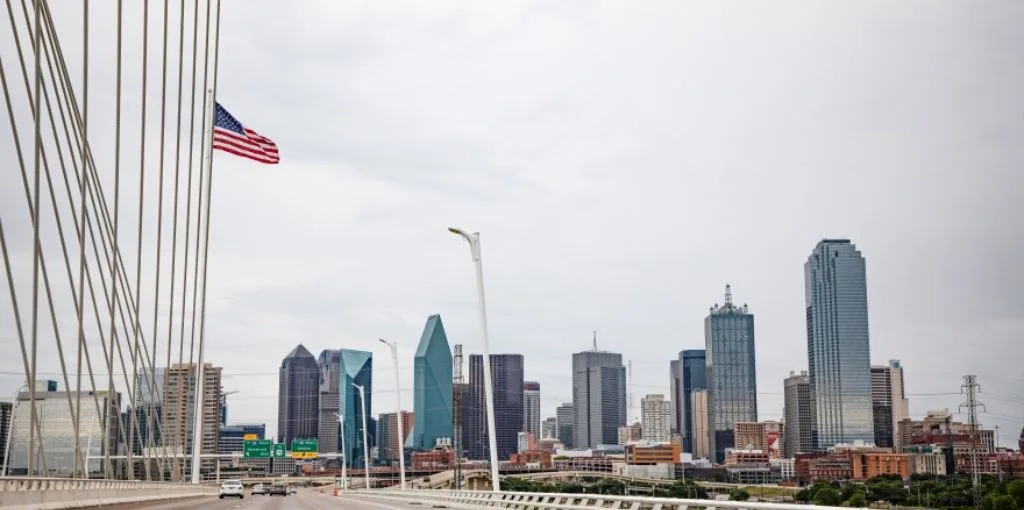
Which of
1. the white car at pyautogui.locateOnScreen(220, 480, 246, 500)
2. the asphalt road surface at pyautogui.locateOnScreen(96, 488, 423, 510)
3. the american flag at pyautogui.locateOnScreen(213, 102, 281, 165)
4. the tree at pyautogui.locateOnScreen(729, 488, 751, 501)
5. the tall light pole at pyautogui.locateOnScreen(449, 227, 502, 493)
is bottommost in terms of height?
the tree at pyautogui.locateOnScreen(729, 488, 751, 501)

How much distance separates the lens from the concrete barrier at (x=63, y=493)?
93.2ft

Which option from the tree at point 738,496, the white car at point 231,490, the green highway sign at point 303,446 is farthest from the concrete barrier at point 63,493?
the green highway sign at point 303,446

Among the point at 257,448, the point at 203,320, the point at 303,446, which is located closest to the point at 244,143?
the point at 203,320

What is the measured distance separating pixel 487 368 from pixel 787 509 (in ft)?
91.6

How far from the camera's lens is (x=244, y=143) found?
A: 57.6 meters

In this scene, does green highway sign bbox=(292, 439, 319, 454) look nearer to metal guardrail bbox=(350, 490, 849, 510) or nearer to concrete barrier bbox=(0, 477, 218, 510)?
metal guardrail bbox=(350, 490, 849, 510)

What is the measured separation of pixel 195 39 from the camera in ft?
164

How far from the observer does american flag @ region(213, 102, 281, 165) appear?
186 feet

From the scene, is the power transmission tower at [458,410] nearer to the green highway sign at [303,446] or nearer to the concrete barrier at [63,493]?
the concrete barrier at [63,493]

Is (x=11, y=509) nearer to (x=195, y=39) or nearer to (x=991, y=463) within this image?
(x=195, y=39)

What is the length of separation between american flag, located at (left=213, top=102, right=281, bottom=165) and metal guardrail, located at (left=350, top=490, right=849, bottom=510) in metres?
18.5

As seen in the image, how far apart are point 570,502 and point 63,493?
14.9 m

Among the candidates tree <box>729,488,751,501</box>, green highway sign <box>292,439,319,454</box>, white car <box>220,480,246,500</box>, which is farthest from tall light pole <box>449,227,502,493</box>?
green highway sign <box>292,439,319,454</box>

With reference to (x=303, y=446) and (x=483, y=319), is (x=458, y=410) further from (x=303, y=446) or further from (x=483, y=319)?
(x=303, y=446)
